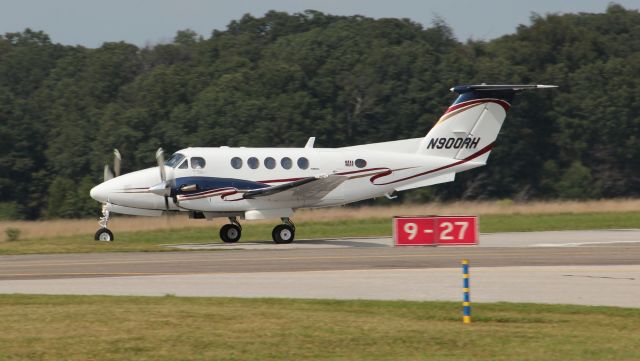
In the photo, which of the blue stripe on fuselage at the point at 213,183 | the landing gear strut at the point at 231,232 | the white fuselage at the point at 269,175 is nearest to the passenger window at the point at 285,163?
the white fuselage at the point at 269,175

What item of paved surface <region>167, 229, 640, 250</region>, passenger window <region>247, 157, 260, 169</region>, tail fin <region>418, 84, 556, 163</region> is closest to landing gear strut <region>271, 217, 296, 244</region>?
paved surface <region>167, 229, 640, 250</region>

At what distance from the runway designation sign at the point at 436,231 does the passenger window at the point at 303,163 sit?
520cm

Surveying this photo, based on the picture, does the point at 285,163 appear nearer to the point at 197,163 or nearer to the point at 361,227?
the point at 197,163

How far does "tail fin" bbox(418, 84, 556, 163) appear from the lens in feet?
118

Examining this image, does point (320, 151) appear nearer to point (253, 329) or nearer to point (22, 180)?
point (253, 329)

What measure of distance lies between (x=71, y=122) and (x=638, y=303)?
60746 millimetres

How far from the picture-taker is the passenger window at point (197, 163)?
33031 mm

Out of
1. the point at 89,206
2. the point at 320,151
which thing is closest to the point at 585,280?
the point at 320,151

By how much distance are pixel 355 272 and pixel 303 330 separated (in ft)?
26.9

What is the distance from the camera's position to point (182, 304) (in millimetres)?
17625

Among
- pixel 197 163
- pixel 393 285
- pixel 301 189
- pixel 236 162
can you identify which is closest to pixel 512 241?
pixel 301 189

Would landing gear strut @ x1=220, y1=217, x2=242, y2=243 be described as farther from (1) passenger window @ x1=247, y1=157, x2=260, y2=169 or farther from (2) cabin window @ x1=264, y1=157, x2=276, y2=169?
(2) cabin window @ x1=264, y1=157, x2=276, y2=169

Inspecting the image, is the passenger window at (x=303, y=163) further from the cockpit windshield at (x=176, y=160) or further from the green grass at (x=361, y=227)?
the green grass at (x=361, y=227)

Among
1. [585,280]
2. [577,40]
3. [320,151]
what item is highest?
[577,40]
